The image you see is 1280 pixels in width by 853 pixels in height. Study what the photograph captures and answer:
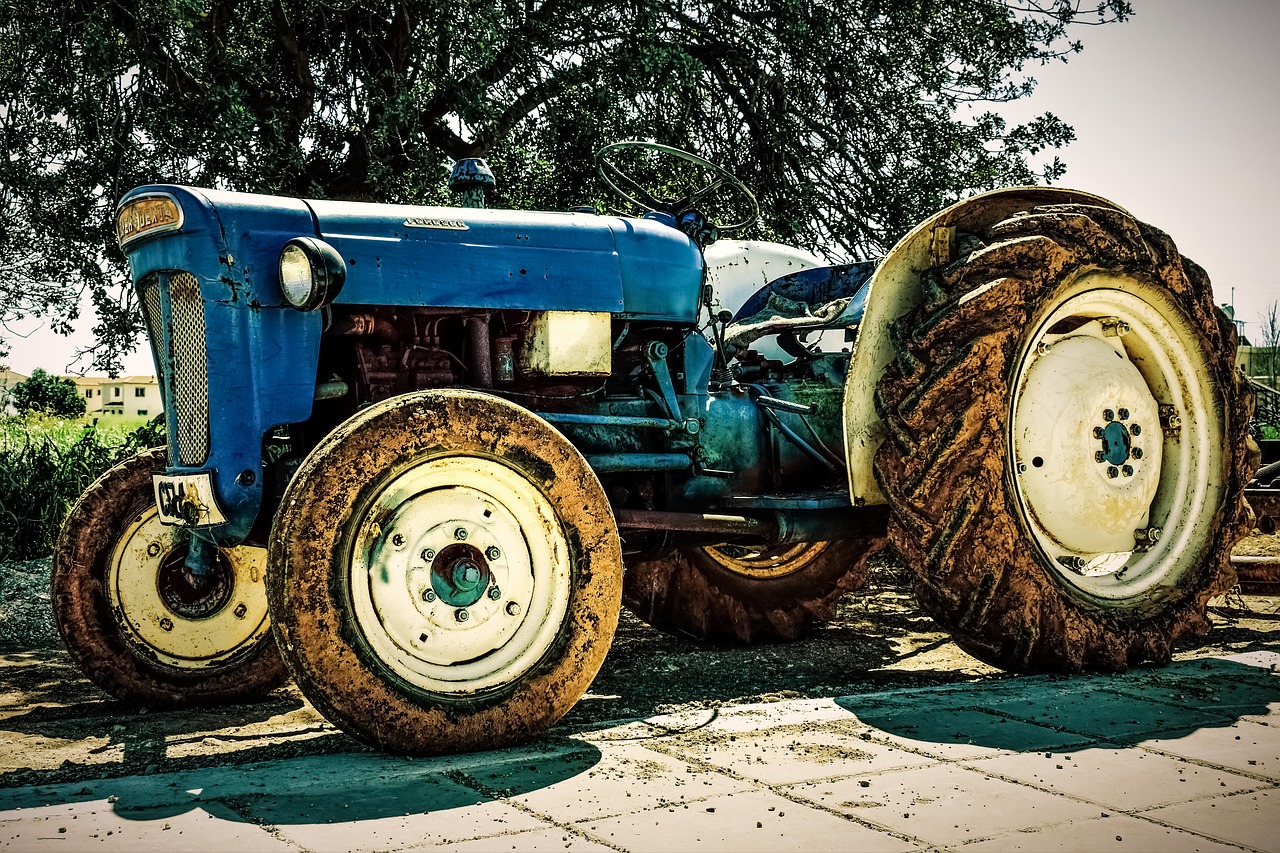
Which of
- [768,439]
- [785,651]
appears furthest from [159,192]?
[785,651]

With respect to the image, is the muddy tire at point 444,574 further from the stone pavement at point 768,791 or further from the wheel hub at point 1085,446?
the wheel hub at point 1085,446

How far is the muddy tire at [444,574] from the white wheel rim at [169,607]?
1.31 m

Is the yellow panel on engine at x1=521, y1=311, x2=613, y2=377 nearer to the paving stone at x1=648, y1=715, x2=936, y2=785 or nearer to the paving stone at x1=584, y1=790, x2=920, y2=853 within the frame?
the paving stone at x1=648, y1=715, x2=936, y2=785

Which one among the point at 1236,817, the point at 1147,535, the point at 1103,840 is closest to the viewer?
the point at 1103,840

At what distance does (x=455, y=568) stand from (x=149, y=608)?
5.62ft

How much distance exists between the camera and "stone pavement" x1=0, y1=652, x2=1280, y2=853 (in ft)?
8.84

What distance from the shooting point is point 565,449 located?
3879 millimetres

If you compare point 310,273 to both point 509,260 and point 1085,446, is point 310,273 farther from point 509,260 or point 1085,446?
point 1085,446

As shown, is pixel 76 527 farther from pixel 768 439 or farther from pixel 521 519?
pixel 768 439

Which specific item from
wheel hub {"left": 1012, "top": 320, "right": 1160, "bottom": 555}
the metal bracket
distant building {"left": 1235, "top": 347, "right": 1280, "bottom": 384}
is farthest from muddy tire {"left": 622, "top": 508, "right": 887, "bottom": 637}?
distant building {"left": 1235, "top": 347, "right": 1280, "bottom": 384}

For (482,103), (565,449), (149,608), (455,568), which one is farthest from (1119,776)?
(482,103)

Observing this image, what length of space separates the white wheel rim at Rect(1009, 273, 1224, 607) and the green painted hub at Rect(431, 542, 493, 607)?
2.07m

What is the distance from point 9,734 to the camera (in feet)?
14.1

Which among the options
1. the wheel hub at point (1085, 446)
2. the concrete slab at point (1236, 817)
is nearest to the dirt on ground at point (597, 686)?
the wheel hub at point (1085, 446)
